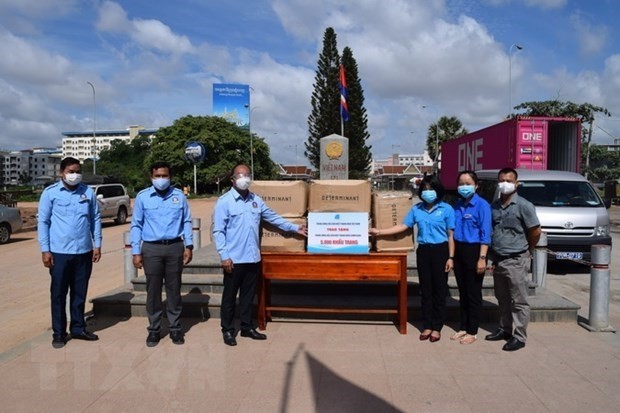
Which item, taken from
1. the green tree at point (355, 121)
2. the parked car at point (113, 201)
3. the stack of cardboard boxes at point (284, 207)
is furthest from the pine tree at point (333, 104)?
the stack of cardboard boxes at point (284, 207)

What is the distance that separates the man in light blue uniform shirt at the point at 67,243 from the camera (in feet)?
16.1

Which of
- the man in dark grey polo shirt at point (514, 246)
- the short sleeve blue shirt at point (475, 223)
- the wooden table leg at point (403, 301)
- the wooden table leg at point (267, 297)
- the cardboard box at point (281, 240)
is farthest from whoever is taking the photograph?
the wooden table leg at point (267, 297)

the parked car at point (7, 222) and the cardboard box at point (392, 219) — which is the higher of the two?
the cardboard box at point (392, 219)

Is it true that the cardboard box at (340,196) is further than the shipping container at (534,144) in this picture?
No

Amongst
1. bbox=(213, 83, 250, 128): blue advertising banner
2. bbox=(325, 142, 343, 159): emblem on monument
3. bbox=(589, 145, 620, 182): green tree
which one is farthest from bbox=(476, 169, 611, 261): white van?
bbox=(589, 145, 620, 182): green tree

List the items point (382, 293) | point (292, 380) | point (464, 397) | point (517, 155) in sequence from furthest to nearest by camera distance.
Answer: point (517, 155) → point (382, 293) → point (292, 380) → point (464, 397)

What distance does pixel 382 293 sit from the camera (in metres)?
6.34

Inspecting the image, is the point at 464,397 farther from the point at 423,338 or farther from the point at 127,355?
the point at 127,355

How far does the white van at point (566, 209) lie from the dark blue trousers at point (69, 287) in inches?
288

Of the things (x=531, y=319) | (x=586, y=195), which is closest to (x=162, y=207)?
(x=531, y=319)

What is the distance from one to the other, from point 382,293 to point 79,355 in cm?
360

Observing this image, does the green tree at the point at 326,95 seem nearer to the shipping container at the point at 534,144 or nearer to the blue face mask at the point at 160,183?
the shipping container at the point at 534,144

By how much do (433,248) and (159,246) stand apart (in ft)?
9.23

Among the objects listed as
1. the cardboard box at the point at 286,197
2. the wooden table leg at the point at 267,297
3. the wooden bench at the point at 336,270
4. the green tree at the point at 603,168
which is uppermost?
the green tree at the point at 603,168
